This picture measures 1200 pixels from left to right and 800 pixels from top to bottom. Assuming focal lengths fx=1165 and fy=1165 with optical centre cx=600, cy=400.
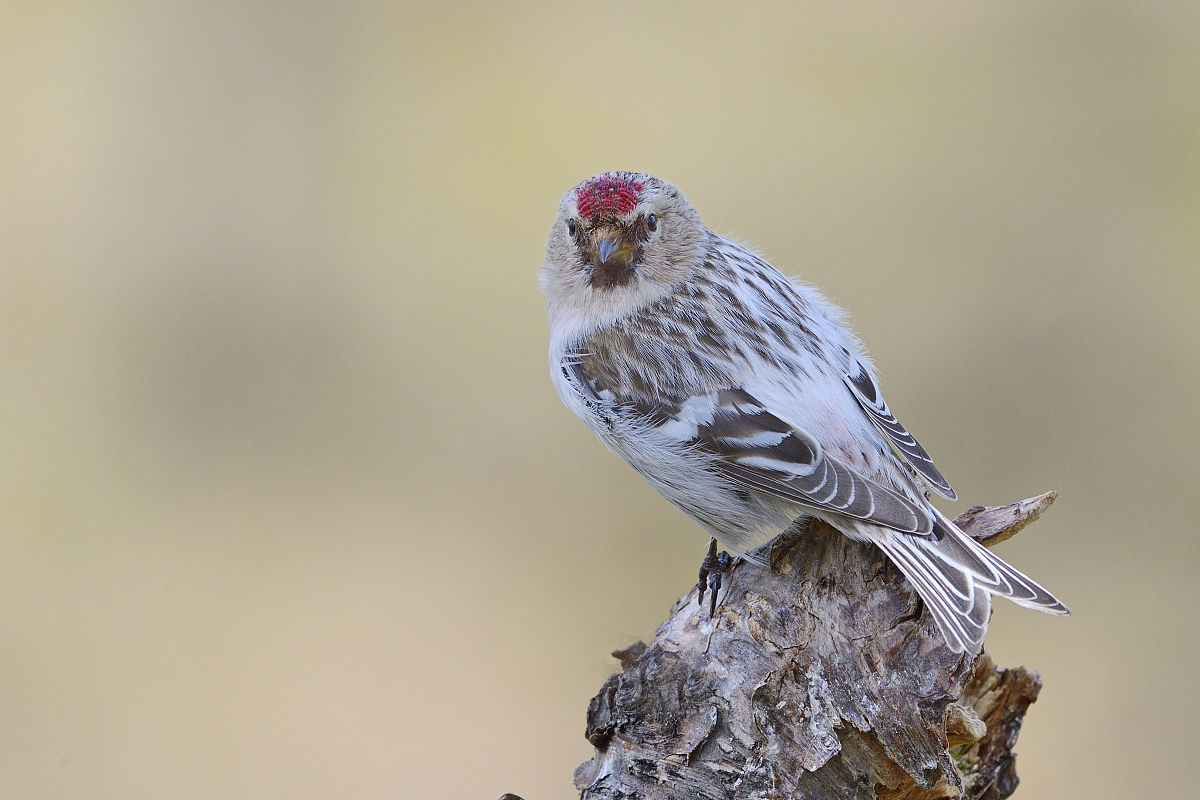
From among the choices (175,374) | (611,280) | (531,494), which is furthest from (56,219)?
(611,280)

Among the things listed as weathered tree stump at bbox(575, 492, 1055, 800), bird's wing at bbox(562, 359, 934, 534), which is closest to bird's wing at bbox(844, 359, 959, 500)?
bird's wing at bbox(562, 359, 934, 534)

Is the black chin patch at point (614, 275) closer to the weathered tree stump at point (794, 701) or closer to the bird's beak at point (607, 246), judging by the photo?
the bird's beak at point (607, 246)

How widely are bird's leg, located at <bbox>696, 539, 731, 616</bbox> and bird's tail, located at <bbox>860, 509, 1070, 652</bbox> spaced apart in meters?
0.40

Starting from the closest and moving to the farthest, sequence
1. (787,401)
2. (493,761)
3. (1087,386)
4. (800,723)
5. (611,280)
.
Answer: (800,723) < (787,401) < (611,280) < (493,761) < (1087,386)

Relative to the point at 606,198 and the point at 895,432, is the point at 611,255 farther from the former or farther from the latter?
the point at 895,432

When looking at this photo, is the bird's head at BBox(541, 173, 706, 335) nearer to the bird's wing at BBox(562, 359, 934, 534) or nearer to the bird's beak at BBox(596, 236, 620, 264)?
the bird's beak at BBox(596, 236, 620, 264)

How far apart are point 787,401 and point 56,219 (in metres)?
5.12

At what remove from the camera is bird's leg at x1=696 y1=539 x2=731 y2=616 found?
290 centimetres

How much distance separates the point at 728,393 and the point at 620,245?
24.5 inches

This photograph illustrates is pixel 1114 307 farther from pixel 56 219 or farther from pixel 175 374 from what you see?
pixel 56 219

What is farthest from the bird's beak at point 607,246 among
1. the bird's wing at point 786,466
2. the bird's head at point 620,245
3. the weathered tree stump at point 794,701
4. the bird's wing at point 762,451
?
the weathered tree stump at point 794,701

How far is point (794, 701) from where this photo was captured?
2.54m

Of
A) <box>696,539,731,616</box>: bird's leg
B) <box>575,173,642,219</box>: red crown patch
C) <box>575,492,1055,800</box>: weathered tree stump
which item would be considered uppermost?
<box>575,173,642,219</box>: red crown patch

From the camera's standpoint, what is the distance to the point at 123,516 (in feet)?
20.0
